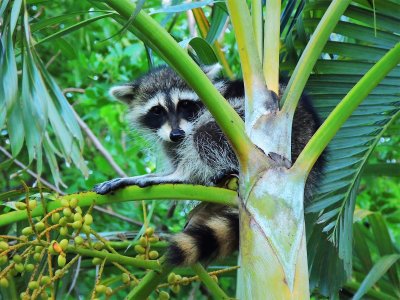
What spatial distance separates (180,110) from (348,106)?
1.54 m

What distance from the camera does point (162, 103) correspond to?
10.9 feet

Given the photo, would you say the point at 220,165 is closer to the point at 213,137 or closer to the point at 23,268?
the point at 213,137

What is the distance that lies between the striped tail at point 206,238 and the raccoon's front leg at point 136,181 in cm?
20

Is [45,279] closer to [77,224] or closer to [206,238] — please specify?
[77,224]

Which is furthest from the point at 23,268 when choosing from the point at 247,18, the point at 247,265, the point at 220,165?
the point at 220,165

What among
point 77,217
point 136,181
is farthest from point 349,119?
point 77,217

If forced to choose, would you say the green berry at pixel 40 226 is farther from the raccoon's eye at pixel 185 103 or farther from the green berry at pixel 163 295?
the raccoon's eye at pixel 185 103

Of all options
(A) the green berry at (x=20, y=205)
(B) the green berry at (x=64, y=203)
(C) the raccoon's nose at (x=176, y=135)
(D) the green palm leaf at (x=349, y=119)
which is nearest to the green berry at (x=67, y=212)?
(B) the green berry at (x=64, y=203)

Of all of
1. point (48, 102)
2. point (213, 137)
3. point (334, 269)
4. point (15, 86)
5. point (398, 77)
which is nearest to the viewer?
point (15, 86)

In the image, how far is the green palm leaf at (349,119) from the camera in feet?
8.07

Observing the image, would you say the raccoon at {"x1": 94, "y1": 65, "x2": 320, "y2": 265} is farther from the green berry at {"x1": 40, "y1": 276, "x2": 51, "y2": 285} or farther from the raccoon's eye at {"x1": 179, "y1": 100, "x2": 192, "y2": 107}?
the green berry at {"x1": 40, "y1": 276, "x2": 51, "y2": 285}

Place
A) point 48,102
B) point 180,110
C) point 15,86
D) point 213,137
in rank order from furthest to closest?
point 180,110 < point 213,137 < point 48,102 < point 15,86

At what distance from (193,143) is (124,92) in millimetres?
863

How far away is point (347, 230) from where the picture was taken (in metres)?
2.46
